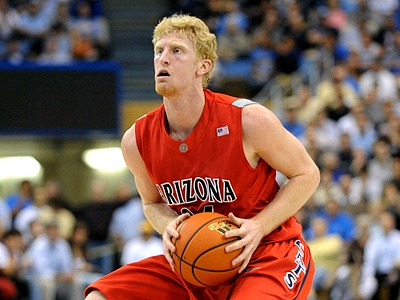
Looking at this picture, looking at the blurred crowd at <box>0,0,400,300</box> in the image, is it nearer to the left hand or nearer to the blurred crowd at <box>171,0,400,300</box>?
the blurred crowd at <box>171,0,400,300</box>

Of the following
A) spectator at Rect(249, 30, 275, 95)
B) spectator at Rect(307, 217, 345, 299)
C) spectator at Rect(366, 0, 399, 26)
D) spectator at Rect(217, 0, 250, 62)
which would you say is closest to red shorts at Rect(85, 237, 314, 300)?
spectator at Rect(307, 217, 345, 299)

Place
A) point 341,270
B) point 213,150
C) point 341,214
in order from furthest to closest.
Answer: point 341,214 < point 341,270 < point 213,150

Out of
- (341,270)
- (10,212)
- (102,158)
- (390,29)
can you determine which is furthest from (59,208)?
(390,29)

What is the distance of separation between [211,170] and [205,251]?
57 cm

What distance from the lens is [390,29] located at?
686 inches

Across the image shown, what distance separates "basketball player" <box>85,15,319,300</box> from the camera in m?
5.07

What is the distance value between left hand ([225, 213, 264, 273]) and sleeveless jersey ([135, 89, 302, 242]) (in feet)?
0.72

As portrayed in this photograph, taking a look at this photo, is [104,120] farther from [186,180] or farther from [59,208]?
[186,180]

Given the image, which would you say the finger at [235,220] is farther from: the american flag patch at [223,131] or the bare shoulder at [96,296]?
the bare shoulder at [96,296]

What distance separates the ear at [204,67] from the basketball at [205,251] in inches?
38.2

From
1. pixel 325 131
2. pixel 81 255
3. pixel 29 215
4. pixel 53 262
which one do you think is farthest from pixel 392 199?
pixel 29 215

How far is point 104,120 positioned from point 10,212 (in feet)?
9.92

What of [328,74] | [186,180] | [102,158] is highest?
[186,180]

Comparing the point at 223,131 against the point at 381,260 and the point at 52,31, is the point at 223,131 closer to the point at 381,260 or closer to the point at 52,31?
the point at 381,260
